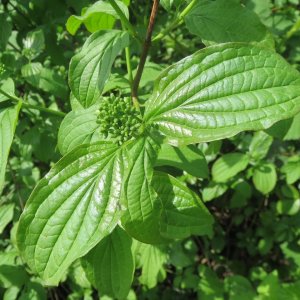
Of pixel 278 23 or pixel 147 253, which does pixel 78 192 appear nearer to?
pixel 147 253

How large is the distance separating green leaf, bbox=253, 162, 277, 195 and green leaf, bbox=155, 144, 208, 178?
598 millimetres

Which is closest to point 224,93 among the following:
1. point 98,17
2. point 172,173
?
point 98,17

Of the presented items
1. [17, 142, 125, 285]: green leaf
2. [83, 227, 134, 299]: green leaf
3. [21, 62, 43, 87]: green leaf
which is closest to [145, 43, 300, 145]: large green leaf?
[17, 142, 125, 285]: green leaf

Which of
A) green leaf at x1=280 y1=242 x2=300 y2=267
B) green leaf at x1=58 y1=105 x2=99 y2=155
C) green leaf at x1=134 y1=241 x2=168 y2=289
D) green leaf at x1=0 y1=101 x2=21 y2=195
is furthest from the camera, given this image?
green leaf at x1=280 y1=242 x2=300 y2=267

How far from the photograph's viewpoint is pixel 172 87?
824 mm

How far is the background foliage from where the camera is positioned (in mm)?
1391

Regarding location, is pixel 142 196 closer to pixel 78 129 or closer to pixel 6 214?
pixel 78 129

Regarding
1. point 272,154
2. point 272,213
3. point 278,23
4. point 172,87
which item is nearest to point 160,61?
point 278,23

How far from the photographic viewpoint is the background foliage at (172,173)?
1.39 meters

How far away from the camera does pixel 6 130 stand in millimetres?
953

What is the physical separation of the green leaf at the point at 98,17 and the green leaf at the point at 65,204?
0.33 meters

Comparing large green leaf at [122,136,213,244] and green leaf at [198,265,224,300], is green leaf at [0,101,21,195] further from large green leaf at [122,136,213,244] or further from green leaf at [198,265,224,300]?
green leaf at [198,265,224,300]

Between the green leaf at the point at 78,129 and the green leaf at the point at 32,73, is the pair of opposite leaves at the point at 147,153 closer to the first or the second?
the green leaf at the point at 78,129

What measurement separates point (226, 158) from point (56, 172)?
100 cm
